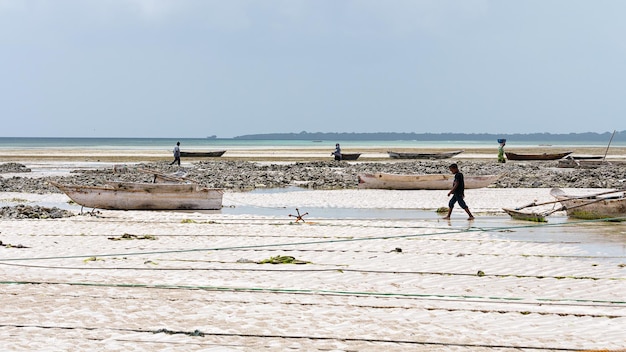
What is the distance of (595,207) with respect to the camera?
62.8 ft

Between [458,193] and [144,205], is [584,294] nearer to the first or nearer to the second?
[458,193]

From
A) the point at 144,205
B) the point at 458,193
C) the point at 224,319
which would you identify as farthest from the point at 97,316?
the point at 144,205

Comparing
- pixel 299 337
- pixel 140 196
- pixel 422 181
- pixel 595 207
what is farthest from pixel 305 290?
pixel 422 181

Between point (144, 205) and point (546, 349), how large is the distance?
54.9ft

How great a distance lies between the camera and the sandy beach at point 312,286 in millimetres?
8016

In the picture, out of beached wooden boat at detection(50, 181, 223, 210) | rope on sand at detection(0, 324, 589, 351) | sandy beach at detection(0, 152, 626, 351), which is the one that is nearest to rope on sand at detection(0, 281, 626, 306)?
sandy beach at detection(0, 152, 626, 351)

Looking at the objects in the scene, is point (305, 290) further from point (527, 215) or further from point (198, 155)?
point (198, 155)

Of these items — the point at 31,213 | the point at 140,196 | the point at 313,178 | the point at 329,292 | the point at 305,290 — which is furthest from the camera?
the point at 313,178

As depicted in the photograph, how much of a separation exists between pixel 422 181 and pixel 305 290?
1973cm

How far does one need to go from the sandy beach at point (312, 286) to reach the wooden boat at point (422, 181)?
10.1m

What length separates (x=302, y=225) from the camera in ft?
60.4

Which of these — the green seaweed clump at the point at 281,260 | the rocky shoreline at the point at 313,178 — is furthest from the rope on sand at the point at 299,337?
the rocky shoreline at the point at 313,178

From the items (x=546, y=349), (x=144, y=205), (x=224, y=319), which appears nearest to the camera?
(x=546, y=349)

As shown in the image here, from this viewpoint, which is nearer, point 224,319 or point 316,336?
point 316,336
